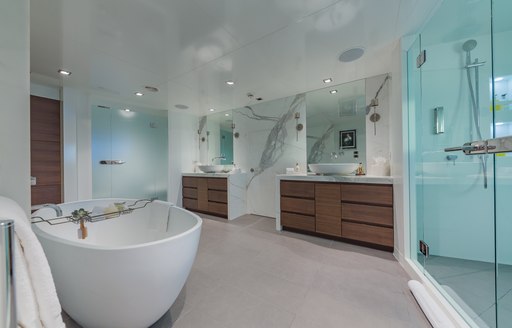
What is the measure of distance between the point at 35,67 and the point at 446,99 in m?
4.32

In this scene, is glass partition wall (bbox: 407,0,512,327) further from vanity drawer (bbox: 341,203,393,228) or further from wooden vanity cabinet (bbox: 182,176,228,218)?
wooden vanity cabinet (bbox: 182,176,228,218)

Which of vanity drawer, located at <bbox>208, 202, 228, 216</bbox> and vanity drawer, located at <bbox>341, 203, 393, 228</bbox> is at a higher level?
vanity drawer, located at <bbox>341, 203, 393, 228</bbox>

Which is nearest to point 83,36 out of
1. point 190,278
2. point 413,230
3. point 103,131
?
point 103,131

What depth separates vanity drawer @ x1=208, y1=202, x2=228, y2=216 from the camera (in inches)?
134

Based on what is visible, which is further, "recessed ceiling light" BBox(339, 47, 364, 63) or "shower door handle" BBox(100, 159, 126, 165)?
"shower door handle" BBox(100, 159, 126, 165)

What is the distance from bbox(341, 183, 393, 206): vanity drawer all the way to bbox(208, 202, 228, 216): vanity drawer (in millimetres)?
2060

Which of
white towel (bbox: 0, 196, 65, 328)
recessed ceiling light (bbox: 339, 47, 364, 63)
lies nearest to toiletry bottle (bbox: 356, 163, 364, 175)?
recessed ceiling light (bbox: 339, 47, 364, 63)

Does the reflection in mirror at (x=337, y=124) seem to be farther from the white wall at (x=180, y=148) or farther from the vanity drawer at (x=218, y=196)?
the white wall at (x=180, y=148)

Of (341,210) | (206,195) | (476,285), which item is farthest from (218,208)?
(476,285)

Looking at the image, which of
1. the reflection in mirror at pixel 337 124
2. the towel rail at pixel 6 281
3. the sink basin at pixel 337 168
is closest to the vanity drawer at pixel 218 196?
the reflection in mirror at pixel 337 124

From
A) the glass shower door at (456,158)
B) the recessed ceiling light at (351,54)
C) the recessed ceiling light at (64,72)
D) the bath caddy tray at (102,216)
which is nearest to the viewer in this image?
the glass shower door at (456,158)

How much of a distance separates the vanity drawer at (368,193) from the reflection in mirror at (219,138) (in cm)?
249

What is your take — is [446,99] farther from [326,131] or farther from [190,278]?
[190,278]

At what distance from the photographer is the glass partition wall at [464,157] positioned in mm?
1244
